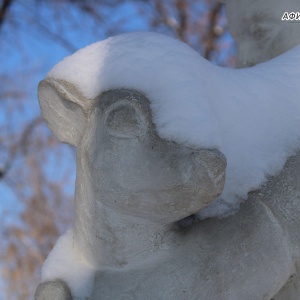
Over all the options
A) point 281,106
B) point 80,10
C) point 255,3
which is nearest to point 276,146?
point 281,106

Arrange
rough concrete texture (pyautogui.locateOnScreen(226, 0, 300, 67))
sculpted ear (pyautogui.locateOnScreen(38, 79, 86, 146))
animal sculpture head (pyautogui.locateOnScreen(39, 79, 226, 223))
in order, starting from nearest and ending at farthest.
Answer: animal sculpture head (pyautogui.locateOnScreen(39, 79, 226, 223)), sculpted ear (pyautogui.locateOnScreen(38, 79, 86, 146)), rough concrete texture (pyautogui.locateOnScreen(226, 0, 300, 67))

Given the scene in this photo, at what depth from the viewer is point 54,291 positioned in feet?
3.07

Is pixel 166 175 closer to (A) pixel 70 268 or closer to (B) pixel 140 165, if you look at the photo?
(B) pixel 140 165

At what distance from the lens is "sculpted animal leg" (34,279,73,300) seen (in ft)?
3.04

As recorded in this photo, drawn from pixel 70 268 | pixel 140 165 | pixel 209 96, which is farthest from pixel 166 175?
pixel 70 268

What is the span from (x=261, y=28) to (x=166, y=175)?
718mm

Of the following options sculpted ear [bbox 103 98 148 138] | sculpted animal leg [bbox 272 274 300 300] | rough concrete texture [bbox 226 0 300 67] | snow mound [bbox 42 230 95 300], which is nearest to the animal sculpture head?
sculpted ear [bbox 103 98 148 138]

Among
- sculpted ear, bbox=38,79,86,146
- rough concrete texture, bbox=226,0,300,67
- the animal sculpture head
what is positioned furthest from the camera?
rough concrete texture, bbox=226,0,300,67

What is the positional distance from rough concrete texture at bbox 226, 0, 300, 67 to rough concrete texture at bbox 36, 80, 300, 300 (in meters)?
0.52

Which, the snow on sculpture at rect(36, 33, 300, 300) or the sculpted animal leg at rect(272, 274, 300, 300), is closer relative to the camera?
the snow on sculpture at rect(36, 33, 300, 300)

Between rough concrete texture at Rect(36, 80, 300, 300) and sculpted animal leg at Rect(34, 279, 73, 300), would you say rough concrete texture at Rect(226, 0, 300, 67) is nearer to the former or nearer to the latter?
rough concrete texture at Rect(36, 80, 300, 300)

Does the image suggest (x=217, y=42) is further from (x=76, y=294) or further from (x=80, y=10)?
(x=76, y=294)

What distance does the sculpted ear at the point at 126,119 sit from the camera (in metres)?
0.86

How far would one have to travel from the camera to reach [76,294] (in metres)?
0.92
